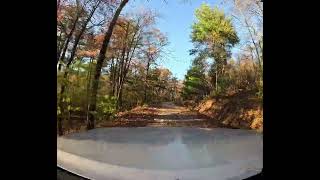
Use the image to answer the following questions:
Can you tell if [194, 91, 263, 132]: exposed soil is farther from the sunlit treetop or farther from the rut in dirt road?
the sunlit treetop

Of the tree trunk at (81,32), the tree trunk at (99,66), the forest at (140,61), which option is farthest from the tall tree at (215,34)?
the tree trunk at (81,32)

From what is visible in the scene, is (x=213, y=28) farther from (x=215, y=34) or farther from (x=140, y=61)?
(x=140, y=61)

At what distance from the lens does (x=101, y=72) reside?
2824 millimetres

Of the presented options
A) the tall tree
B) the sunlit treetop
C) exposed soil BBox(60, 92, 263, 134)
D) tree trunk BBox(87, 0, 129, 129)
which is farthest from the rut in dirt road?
the sunlit treetop

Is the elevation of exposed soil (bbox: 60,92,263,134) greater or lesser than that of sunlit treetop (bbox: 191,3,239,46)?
lesser

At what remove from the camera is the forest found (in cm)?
266

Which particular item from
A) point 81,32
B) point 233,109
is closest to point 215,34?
point 233,109

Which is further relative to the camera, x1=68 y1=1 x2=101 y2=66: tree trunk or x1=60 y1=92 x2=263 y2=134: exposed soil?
x1=68 y1=1 x2=101 y2=66: tree trunk

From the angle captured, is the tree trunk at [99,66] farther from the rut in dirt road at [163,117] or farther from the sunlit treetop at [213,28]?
the sunlit treetop at [213,28]

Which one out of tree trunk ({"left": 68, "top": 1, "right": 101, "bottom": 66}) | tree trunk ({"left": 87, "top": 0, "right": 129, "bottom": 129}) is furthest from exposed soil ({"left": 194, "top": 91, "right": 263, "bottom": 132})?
tree trunk ({"left": 68, "top": 1, "right": 101, "bottom": 66})

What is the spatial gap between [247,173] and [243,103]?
118 cm
